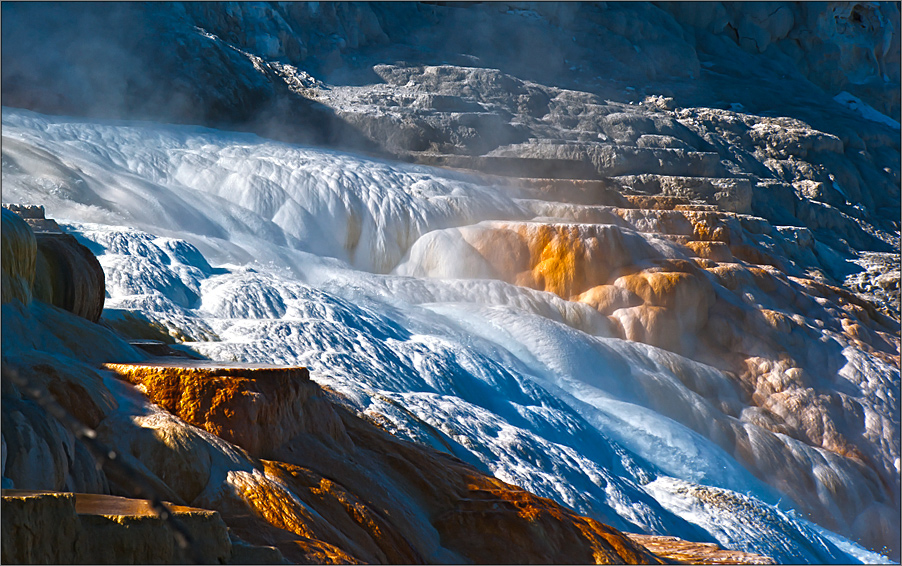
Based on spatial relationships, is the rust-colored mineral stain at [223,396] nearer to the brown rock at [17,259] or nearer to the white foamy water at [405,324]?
the brown rock at [17,259]

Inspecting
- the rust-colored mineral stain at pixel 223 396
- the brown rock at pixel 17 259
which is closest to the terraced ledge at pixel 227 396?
the rust-colored mineral stain at pixel 223 396

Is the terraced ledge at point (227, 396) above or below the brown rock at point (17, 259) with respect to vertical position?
below

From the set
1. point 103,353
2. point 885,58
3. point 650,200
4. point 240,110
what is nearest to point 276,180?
point 240,110

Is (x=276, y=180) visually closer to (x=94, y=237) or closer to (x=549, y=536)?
(x=94, y=237)

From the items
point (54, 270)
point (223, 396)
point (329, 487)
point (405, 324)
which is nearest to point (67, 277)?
point (54, 270)

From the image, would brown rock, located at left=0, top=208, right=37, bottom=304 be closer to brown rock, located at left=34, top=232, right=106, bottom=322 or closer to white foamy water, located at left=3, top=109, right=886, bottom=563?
brown rock, located at left=34, top=232, right=106, bottom=322

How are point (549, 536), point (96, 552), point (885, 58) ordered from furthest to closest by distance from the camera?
point (885, 58), point (549, 536), point (96, 552)

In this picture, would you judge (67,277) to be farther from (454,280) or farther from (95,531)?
(454,280)

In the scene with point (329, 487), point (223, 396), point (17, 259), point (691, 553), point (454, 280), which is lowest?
point (691, 553)
